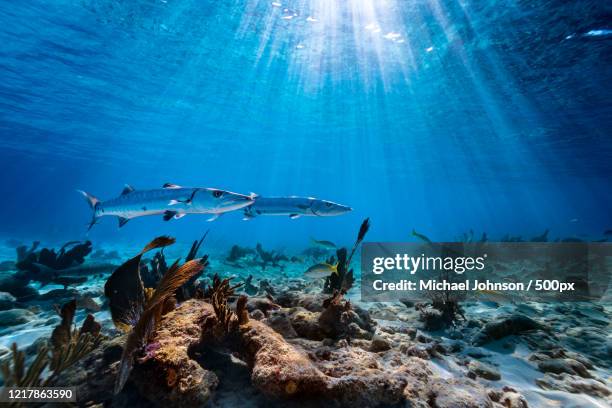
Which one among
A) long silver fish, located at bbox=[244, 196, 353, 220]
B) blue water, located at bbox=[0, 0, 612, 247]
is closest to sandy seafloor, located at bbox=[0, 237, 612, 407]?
long silver fish, located at bbox=[244, 196, 353, 220]

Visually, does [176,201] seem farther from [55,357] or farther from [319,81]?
[319,81]

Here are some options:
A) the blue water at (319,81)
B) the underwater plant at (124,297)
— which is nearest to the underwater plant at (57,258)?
the underwater plant at (124,297)

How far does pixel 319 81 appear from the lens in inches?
854

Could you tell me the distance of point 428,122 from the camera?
26922 millimetres

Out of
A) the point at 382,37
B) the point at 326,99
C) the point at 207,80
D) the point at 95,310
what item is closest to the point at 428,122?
the point at 326,99

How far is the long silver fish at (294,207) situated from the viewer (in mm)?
8797

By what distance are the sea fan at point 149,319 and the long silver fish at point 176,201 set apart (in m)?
2.59

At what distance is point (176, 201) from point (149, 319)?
3190 mm

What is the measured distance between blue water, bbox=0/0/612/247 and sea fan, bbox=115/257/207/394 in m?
15.1

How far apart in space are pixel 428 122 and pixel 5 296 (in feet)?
93.7

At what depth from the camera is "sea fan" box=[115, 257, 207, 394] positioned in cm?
223

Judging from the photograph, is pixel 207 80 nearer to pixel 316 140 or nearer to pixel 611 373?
pixel 316 140

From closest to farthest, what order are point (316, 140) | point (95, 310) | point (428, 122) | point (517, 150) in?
point (95, 310), point (428, 122), point (517, 150), point (316, 140)

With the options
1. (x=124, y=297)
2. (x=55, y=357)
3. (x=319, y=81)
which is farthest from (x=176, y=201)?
(x=319, y=81)
